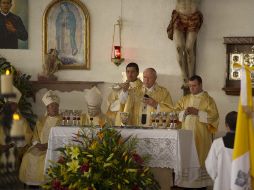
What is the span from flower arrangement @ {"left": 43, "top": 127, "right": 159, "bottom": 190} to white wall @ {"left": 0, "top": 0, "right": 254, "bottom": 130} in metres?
3.33

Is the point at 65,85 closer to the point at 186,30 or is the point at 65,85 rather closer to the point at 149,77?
the point at 149,77

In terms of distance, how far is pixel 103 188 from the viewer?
5.75m

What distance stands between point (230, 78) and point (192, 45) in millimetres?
905

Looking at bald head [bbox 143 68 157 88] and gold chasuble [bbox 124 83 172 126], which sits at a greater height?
bald head [bbox 143 68 157 88]

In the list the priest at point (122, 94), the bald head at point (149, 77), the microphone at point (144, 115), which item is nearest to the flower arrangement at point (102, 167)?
the priest at point (122, 94)

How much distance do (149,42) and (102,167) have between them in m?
3.96

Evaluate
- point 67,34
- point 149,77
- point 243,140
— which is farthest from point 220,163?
point 67,34

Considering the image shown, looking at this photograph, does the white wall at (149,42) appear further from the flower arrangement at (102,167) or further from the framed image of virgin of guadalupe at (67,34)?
the flower arrangement at (102,167)

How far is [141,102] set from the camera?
762cm

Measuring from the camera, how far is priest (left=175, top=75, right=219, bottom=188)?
7.55 metres

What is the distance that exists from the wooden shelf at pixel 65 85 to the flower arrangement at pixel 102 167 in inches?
129

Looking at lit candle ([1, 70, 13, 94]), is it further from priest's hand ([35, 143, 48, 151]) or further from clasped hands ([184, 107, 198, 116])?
priest's hand ([35, 143, 48, 151])

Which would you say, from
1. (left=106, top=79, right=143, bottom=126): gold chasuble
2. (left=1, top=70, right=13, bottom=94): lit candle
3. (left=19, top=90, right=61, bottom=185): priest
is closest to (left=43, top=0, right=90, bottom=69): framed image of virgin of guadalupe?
(left=19, top=90, right=61, bottom=185): priest

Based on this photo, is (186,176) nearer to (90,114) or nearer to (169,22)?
(90,114)
